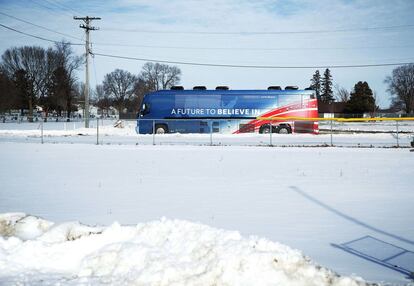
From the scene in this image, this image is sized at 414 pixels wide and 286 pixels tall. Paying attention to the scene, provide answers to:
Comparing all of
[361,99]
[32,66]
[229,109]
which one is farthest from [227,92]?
[361,99]

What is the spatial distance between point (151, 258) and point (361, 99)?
8612 cm

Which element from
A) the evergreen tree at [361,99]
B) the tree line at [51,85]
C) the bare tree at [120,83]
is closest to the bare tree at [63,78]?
the tree line at [51,85]

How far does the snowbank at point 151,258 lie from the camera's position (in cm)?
392

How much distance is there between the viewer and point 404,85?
322 feet

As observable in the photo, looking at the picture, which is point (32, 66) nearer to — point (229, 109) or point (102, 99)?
point (102, 99)

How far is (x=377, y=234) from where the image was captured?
222 inches

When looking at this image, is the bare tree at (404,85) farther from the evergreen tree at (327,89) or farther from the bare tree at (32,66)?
the bare tree at (32,66)

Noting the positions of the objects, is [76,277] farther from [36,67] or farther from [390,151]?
[36,67]

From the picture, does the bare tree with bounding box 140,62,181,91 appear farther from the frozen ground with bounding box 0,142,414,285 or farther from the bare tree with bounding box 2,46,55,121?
the frozen ground with bounding box 0,142,414,285

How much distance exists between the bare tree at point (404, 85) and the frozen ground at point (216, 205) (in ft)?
303

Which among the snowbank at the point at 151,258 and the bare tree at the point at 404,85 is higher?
the bare tree at the point at 404,85

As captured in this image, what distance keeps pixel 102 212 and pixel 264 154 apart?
10.5m

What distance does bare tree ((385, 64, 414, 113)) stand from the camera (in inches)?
3799

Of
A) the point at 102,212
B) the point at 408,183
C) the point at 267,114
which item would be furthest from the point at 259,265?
the point at 267,114
